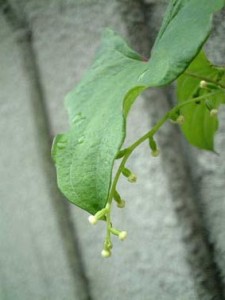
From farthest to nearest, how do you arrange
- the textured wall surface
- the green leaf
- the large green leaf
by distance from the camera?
the textured wall surface, the green leaf, the large green leaf

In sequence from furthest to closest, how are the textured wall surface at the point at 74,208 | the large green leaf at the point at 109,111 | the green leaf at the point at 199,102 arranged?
the textured wall surface at the point at 74,208 → the green leaf at the point at 199,102 → the large green leaf at the point at 109,111

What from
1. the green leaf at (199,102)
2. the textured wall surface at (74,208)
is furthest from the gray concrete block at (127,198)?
the green leaf at (199,102)

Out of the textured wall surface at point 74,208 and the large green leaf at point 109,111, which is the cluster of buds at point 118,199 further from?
the textured wall surface at point 74,208

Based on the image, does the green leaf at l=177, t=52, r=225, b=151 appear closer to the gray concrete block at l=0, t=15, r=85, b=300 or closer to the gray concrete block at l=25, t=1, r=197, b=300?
the gray concrete block at l=25, t=1, r=197, b=300

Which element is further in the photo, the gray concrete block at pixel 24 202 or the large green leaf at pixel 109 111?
the gray concrete block at pixel 24 202

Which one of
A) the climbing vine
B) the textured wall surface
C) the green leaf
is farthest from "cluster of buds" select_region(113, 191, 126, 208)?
the textured wall surface

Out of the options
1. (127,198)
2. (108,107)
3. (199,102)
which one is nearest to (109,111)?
(108,107)
